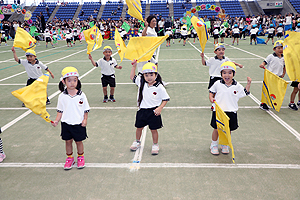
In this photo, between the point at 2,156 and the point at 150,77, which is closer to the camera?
the point at 150,77

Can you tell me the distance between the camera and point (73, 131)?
3.74m

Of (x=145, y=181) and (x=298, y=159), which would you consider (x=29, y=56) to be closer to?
(x=145, y=181)

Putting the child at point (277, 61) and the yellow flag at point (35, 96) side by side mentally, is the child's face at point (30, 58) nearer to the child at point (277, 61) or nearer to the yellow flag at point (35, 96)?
the yellow flag at point (35, 96)

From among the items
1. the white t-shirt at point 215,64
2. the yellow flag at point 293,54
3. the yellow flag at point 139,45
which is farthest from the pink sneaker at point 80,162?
the yellow flag at point 293,54

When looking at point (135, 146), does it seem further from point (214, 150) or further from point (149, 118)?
point (214, 150)

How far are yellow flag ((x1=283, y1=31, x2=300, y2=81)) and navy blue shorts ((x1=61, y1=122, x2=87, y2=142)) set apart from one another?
15.8ft

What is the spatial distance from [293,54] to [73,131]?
506 cm

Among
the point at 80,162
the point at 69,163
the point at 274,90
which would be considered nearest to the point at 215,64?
the point at 274,90

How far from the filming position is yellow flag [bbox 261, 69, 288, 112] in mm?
5828

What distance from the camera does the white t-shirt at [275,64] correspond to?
6.23m

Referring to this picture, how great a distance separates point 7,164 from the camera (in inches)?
162

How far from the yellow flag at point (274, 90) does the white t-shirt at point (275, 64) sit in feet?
0.94

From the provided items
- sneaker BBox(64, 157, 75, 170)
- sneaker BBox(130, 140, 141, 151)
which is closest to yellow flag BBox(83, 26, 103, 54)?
sneaker BBox(130, 140, 141, 151)

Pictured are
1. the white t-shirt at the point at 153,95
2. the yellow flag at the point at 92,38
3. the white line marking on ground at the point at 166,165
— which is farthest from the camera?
the yellow flag at the point at 92,38
